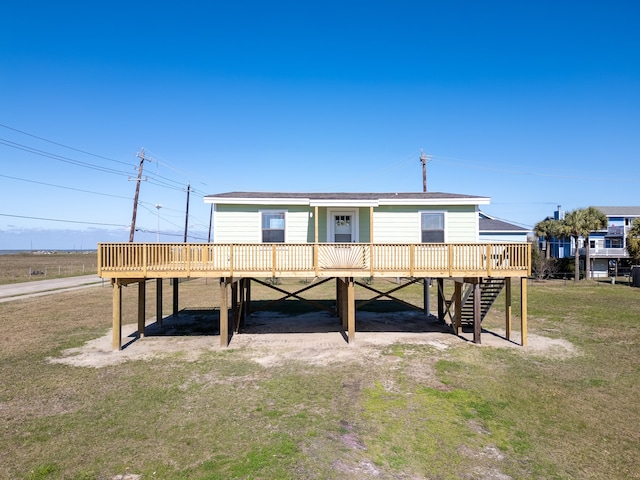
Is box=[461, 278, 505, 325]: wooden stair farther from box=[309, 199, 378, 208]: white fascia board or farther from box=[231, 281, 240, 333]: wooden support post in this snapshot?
box=[231, 281, 240, 333]: wooden support post

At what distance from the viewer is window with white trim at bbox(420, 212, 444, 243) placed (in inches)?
583

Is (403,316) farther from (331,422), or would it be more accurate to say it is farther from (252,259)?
(331,422)

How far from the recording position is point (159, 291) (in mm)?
16453

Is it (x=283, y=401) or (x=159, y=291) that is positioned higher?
(x=159, y=291)

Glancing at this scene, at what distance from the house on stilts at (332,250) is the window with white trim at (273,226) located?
0.12 ft

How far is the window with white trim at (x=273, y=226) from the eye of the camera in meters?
14.7

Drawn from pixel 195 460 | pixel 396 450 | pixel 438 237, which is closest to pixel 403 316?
pixel 438 237

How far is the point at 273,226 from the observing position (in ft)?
48.4

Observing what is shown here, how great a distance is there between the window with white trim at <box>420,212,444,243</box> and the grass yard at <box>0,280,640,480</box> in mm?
3994

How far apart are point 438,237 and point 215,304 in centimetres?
1358

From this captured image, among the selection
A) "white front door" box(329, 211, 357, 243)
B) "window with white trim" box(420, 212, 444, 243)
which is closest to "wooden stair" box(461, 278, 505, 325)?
"window with white trim" box(420, 212, 444, 243)

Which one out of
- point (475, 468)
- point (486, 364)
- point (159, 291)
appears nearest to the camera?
point (475, 468)

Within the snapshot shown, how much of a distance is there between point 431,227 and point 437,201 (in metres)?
1.02

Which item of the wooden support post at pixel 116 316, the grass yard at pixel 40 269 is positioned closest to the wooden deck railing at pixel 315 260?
the wooden support post at pixel 116 316
